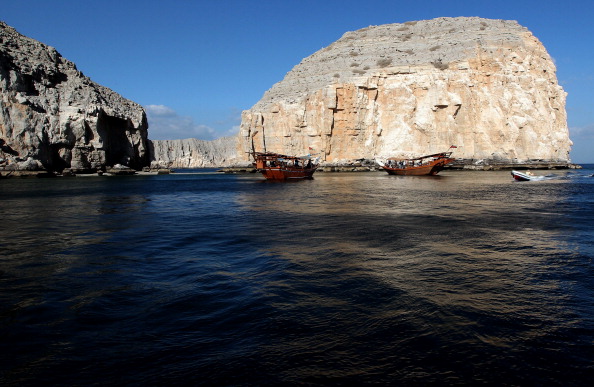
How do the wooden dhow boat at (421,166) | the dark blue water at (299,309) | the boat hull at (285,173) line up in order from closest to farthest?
1. the dark blue water at (299,309)
2. the boat hull at (285,173)
3. the wooden dhow boat at (421,166)

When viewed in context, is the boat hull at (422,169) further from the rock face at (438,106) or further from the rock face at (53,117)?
the rock face at (53,117)

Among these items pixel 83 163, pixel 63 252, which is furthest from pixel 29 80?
pixel 63 252

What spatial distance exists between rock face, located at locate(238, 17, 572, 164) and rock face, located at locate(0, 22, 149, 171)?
29936 mm

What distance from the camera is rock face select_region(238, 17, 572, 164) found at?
73875 millimetres

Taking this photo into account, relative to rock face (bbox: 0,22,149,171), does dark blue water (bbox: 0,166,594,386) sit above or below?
below

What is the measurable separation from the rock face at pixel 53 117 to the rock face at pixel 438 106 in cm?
2994

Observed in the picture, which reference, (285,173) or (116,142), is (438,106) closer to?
(285,173)

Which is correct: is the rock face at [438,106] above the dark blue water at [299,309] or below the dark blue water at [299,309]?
above

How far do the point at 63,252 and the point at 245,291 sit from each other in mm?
6273

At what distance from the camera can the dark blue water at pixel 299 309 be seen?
3.97m

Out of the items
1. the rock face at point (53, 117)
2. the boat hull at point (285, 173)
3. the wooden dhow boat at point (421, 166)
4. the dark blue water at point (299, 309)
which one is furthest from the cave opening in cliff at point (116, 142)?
the dark blue water at point (299, 309)

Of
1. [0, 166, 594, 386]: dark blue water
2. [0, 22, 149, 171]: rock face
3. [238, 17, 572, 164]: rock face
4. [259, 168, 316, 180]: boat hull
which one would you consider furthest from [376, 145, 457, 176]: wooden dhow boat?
[0, 22, 149, 171]: rock face

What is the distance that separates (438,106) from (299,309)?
2998 inches

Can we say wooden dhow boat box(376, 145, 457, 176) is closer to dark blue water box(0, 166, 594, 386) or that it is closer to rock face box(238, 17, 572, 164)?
rock face box(238, 17, 572, 164)
